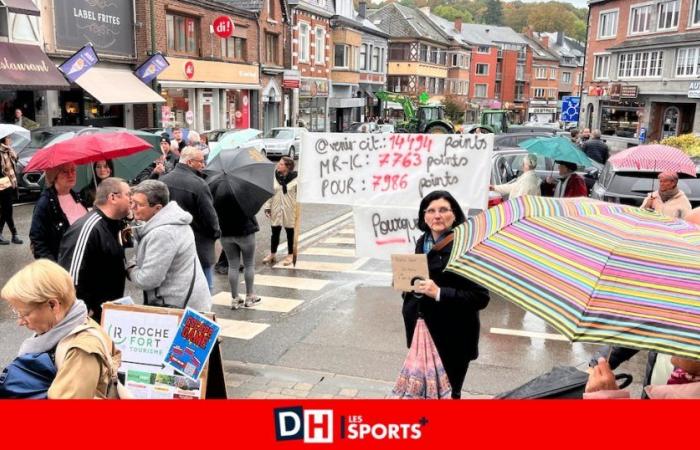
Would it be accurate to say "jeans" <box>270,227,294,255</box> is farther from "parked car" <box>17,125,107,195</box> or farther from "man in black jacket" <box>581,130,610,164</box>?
"man in black jacket" <box>581,130,610,164</box>

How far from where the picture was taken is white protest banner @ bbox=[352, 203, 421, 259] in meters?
5.83

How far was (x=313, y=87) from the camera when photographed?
41.2m

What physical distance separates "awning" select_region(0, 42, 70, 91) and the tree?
10303 centimetres

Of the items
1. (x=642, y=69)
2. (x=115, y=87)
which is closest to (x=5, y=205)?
(x=115, y=87)

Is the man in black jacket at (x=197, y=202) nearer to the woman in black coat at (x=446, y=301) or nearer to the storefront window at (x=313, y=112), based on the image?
the woman in black coat at (x=446, y=301)

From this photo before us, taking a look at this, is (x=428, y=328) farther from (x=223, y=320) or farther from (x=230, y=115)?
(x=230, y=115)

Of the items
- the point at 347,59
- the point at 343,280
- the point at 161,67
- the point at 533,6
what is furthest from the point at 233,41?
the point at 533,6

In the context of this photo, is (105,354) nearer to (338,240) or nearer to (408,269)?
(408,269)

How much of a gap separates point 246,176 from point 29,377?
430 centimetres

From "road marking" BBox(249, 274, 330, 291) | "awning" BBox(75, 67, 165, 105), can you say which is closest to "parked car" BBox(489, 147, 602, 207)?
"road marking" BBox(249, 274, 330, 291)

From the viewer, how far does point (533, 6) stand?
87875 millimetres
